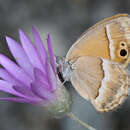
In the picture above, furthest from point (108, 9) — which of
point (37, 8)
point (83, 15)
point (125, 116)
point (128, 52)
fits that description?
point (128, 52)

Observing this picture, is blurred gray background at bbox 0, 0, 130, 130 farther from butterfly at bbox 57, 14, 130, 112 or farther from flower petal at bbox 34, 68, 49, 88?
flower petal at bbox 34, 68, 49, 88

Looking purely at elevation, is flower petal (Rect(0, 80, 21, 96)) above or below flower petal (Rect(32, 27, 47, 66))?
below

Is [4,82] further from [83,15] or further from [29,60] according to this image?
[83,15]

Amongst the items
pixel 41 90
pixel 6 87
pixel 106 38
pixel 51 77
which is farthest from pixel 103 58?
pixel 6 87

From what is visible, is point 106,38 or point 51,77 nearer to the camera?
point 51,77

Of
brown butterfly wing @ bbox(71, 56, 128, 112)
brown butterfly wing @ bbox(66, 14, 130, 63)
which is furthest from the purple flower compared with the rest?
brown butterfly wing @ bbox(66, 14, 130, 63)

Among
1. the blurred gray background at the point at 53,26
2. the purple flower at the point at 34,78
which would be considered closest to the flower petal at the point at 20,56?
the purple flower at the point at 34,78

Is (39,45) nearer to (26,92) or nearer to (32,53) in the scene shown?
(32,53)

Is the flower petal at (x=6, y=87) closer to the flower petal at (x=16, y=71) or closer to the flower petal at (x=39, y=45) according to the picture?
the flower petal at (x=16, y=71)
